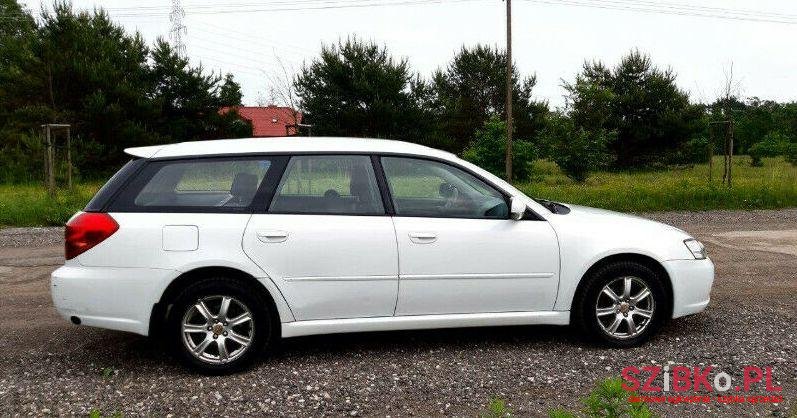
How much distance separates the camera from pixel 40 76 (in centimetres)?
2947

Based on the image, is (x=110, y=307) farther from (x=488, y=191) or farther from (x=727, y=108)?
(x=727, y=108)

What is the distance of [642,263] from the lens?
4.70 m

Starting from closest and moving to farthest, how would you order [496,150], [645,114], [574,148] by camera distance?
1. [496,150]
2. [574,148]
3. [645,114]

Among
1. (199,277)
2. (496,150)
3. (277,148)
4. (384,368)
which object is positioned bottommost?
(384,368)

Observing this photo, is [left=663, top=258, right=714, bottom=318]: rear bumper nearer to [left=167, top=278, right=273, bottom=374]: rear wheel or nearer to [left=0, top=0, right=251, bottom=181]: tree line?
[left=167, top=278, right=273, bottom=374]: rear wheel

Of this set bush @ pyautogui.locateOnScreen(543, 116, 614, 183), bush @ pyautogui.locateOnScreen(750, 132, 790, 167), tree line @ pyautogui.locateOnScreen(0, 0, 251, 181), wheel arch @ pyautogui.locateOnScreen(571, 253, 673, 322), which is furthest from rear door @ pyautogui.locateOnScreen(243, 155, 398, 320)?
bush @ pyautogui.locateOnScreen(750, 132, 790, 167)

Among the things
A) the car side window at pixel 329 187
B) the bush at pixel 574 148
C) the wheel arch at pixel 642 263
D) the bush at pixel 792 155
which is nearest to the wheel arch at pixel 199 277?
the car side window at pixel 329 187

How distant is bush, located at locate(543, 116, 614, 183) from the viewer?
26891 mm

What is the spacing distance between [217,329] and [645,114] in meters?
35.3

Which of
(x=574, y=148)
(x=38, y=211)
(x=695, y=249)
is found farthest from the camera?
(x=574, y=148)

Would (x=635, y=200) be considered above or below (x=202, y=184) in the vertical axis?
below

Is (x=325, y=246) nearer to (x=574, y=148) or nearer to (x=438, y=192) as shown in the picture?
(x=438, y=192)

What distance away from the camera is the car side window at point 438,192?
14.9ft

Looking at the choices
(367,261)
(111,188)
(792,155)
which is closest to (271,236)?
(367,261)
